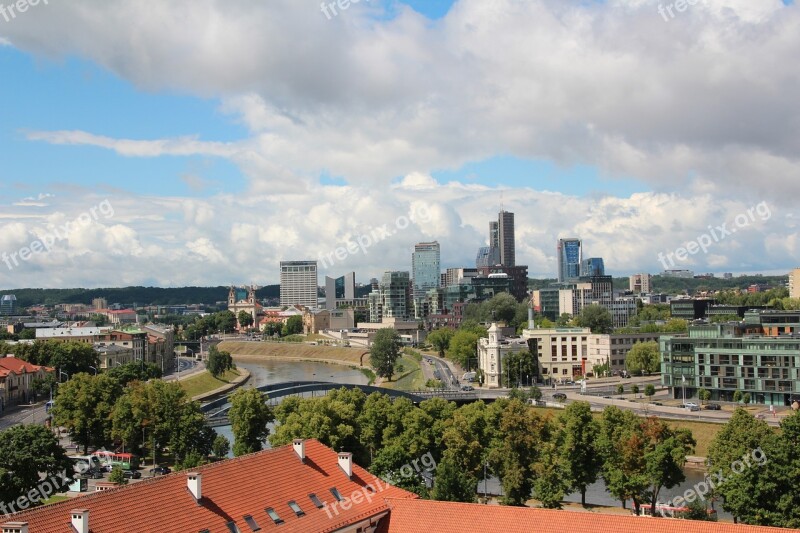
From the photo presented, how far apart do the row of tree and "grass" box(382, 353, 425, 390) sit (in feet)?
196

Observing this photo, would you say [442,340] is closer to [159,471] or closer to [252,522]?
[159,471]

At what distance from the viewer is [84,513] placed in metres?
24.7

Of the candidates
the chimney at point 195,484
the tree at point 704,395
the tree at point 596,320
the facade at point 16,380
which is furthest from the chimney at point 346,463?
the tree at point 596,320

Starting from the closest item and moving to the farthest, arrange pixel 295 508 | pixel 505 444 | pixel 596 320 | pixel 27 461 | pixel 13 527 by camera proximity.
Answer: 1. pixel 13 527
2. pixel 295 508
3. pixel 27 461
4. pixel 505 444
5. pixel 596 320

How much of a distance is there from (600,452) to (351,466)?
→ 18.4 m

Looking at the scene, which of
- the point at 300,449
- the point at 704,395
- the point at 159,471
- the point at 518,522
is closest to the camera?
the point at 518,522

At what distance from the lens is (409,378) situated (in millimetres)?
132875

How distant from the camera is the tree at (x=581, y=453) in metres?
48.1

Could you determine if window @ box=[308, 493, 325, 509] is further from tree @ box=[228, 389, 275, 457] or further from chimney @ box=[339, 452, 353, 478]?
tree @ box=[228, 389, 275, 457]

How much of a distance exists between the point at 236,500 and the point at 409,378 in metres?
104

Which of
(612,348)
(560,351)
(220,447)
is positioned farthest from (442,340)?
(220,447)

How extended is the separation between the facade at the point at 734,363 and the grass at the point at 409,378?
3751 centimetres

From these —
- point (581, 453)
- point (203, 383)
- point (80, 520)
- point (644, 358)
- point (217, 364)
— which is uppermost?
point (80, 520)

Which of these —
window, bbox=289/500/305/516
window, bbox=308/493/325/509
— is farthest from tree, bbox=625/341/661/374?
window, bbox=289/500/305/516
